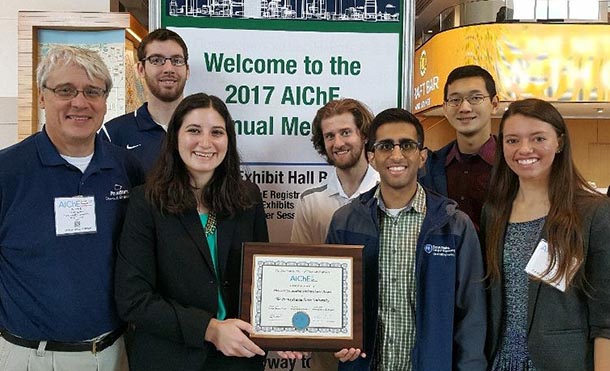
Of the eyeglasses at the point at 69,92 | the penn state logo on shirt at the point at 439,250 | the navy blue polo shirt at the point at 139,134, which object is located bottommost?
the penn state logo on shirt at the point at 439,250

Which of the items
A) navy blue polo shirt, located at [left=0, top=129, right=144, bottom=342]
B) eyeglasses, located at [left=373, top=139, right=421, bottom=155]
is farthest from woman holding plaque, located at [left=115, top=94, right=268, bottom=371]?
eyeglasses, located at [left=373, top=139, right=421, bottom=155]

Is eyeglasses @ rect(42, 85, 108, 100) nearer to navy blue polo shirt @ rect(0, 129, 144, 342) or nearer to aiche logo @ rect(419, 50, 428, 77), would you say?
navy blue polo shirt @ rect(0, 129, 144, 342)

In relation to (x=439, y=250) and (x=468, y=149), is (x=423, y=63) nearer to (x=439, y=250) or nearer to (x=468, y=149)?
(x=468, y=149)

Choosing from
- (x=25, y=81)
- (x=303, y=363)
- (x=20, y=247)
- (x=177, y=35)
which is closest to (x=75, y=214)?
(x=20, y=247)

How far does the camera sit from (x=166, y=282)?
2100mm

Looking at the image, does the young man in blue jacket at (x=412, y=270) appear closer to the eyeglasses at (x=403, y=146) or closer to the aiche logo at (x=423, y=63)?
the eyeglasses at (x=403, y=146)

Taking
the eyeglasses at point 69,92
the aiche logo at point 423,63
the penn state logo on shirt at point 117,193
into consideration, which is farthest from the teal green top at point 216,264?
the aiche logo at point 423,63

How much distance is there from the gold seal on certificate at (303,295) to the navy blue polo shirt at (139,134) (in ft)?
3.21

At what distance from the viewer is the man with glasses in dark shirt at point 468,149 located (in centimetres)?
269

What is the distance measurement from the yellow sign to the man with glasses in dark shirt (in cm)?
366

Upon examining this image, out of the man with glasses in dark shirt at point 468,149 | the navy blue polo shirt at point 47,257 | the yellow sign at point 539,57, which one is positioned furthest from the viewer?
the yellow sign at point 539,57

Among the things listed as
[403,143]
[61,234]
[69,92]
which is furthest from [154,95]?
[403,143]

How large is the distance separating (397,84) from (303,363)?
4.75 ft

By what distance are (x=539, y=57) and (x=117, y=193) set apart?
520 centimetres
